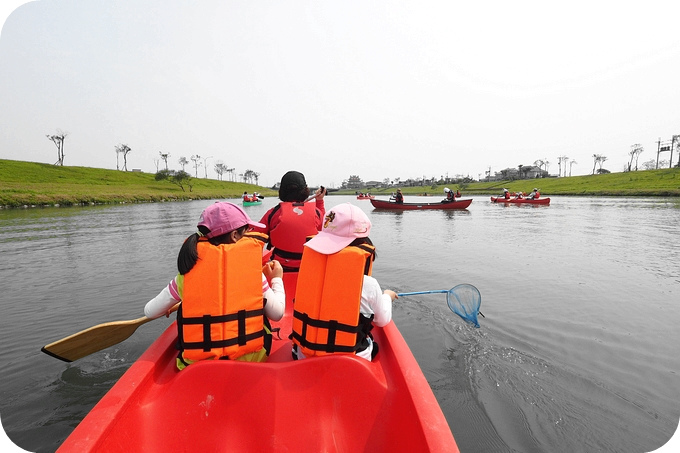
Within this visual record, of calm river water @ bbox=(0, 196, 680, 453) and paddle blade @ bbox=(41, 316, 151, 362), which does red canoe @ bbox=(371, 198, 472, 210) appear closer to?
calm river water @ bbox=(0, 196, 680, 453)

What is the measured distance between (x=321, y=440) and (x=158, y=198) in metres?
50.2

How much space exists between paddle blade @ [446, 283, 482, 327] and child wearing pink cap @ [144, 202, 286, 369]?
9.99 ft

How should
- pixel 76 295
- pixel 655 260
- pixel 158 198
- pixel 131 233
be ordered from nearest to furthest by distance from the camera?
1. pixel 76 295
2. pixel 655 260
3. pixel 131 233
4. pixel 158 198

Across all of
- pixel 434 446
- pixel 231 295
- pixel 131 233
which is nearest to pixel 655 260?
pixel 434 446

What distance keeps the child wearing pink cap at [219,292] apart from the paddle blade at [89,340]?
111 cm

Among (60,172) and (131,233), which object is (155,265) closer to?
(131,233)

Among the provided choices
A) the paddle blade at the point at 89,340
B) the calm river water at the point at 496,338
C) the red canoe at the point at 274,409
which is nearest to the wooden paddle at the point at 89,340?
the paddle blade at the point at 89,340

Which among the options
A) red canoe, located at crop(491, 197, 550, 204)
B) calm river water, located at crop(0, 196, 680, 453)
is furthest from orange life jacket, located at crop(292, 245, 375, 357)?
red canoe, located at crop(491, 197, 550, 204)

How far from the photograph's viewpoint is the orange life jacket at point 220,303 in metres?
2.04

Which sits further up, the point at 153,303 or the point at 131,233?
the point at 153,303

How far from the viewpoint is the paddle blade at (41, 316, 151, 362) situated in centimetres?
292

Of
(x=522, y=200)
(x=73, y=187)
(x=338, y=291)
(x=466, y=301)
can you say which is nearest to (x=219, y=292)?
(x=338, y=291)

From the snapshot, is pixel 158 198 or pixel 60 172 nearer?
pixel 158 198

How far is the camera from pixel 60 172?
6444 cm
